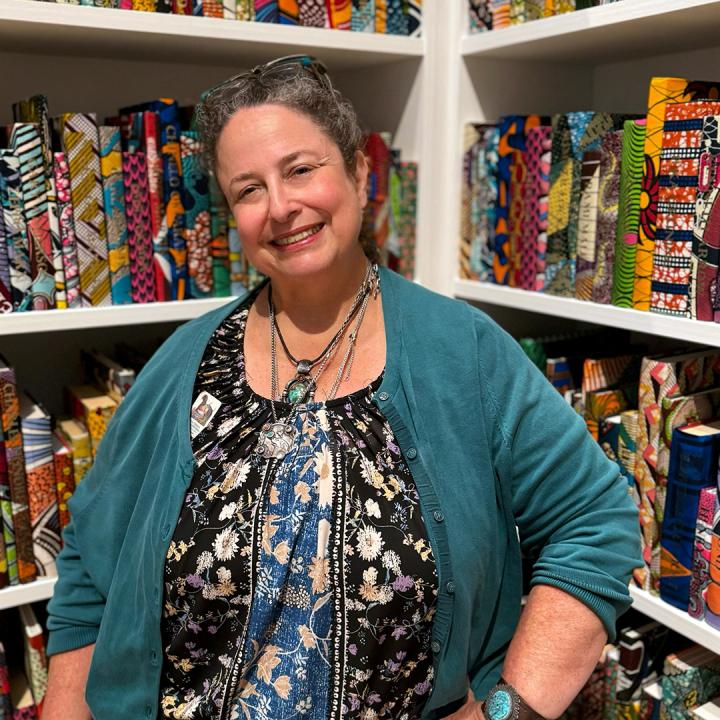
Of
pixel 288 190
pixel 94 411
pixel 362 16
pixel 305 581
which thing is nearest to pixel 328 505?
pixel 305 581

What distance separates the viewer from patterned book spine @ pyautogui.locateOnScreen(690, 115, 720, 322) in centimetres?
108

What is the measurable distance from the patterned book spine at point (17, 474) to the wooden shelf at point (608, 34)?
42.8 inches

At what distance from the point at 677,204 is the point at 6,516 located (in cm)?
122

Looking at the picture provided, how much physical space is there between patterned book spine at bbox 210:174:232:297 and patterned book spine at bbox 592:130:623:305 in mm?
697

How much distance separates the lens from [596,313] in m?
1.29

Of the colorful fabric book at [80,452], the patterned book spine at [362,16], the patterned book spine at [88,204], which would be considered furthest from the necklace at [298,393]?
the patterned book spine at [362,16]

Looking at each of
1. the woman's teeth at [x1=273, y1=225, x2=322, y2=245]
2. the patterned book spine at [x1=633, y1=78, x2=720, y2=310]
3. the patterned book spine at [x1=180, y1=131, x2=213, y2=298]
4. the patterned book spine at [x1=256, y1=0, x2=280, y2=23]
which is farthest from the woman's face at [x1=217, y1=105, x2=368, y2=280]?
the patterned book spine at [x1=633, y1=78, x2=720, y2=310]

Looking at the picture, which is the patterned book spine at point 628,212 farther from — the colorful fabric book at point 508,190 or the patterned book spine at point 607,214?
the colorful fabric book at point 508,190

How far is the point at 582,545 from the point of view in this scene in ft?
3.45

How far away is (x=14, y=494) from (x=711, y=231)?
1217mm

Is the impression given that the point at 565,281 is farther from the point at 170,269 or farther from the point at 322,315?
the point at 170,269

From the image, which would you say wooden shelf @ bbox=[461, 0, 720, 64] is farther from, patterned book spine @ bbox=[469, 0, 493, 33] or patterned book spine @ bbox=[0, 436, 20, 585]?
patterned book spine @ bbox=[0, 436, 20, 585]

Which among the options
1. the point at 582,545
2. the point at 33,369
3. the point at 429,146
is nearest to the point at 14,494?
the point at 33,369

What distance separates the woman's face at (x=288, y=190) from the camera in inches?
43.8
